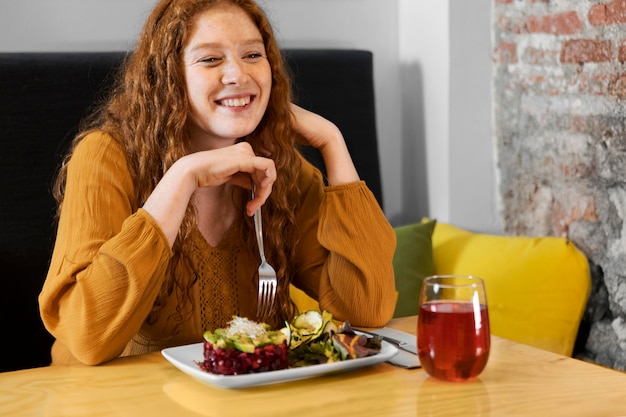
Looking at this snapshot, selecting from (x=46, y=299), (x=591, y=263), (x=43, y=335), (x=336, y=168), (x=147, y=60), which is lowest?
(x=43, y=335)

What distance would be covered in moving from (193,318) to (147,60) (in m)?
0.49

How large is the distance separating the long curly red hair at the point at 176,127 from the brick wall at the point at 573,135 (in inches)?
30.8

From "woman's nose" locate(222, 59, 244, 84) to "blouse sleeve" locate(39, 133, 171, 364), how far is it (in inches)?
12.1

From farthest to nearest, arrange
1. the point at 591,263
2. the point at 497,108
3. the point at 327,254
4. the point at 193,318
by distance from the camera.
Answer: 1. the point at 497,108
2. the point at 591,263
3. the point at 327,254
4. the point at 193,318

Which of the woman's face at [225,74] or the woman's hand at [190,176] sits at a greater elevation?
the woman's face at [225,74]

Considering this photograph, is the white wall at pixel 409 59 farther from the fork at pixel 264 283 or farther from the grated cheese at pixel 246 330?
the grated cheese at pixel 246 330

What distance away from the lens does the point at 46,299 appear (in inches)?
53.8

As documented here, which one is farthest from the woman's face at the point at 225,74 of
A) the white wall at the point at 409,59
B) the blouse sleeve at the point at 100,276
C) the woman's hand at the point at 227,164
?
the white wall at the point at 409,59

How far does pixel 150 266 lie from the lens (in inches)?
52.1

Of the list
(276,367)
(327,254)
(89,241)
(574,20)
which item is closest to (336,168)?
(327,254)

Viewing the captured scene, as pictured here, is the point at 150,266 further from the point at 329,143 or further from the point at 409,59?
the point at 409,59

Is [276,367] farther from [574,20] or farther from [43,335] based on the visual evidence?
[574,20]

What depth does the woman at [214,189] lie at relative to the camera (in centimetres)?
144

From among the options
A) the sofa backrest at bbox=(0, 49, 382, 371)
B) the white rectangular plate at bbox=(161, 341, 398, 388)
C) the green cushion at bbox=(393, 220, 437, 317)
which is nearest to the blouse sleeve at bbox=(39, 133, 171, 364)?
the white rectangular plate at bbox=(161, 341, 398, 388)
